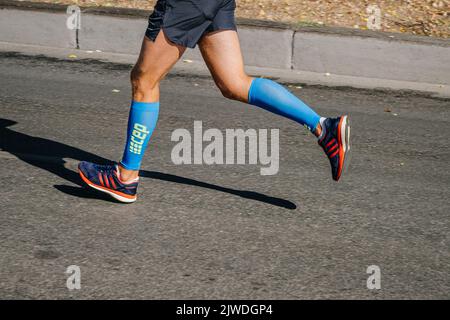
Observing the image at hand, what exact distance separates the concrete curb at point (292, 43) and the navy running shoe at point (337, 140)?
3.67 metres

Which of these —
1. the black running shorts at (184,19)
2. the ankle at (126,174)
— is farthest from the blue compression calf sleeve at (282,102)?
the ankle at (126,174)

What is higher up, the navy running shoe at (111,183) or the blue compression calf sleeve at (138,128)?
the blue compression calf sleeve at (138,128)

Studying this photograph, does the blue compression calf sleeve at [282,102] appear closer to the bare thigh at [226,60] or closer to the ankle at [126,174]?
the bare thigh at [226,60]

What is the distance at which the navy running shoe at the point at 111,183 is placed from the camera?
4992 millimetres

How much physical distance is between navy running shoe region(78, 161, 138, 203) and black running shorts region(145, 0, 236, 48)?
2.53 feet

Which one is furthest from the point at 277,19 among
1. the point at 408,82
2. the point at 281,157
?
the point at 281,157

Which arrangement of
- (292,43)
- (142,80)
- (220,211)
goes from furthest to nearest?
(292,43), (220,211), (142,80)

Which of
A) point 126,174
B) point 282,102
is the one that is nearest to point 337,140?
point 282,102

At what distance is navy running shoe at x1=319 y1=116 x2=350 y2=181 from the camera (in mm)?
4902

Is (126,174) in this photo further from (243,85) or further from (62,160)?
(62,160)

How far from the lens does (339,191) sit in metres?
5.44

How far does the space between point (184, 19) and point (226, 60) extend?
369 millimetres

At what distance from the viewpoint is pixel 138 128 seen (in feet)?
16.2
